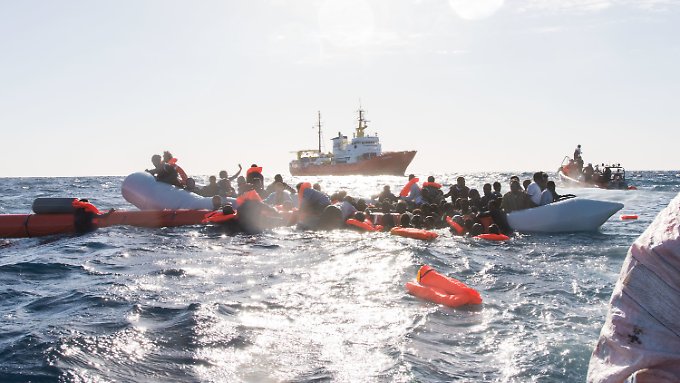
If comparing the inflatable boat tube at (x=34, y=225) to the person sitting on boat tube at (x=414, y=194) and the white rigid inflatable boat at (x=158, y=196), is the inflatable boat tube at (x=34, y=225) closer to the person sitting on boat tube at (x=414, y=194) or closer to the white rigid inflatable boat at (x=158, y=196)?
the white rigid inflatable boat at (x=158, y=196)

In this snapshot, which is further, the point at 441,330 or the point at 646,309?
the point at 441,330

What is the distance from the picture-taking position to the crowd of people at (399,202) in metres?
15.0

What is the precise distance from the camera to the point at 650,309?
4.81ft

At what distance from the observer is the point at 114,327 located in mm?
6184

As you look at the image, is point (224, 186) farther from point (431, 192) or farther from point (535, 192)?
point (535, 192)

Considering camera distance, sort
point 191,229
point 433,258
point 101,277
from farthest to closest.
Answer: point 191,229, point 433,258, point 101,277

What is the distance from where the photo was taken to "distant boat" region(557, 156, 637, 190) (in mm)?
34531

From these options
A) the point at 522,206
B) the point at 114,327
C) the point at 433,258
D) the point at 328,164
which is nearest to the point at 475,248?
the point at 433,258

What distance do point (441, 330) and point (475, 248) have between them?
21.6ft

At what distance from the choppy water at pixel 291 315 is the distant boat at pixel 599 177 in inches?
977

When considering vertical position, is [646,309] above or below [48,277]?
above

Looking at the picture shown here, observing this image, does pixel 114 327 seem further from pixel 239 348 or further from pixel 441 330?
pixel 441 330

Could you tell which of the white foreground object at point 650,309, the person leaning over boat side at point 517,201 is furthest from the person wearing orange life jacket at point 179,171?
the white foreground object at point 650,309

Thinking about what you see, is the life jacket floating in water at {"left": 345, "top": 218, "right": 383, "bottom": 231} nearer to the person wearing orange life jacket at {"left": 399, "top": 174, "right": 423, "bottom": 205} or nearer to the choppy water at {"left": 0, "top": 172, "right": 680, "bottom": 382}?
the choppy water at {"left": 0, "top": 172, "right": 680, "bottom": 382}
